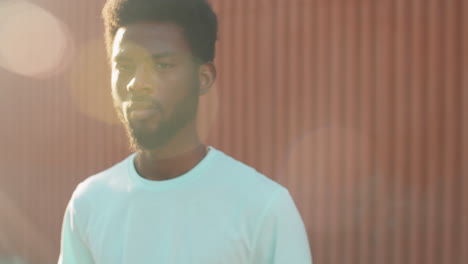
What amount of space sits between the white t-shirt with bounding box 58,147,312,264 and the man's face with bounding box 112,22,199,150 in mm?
158

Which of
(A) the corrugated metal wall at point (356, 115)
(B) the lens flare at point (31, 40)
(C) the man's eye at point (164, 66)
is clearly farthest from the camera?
(B) the lens flare at point (31, 40)

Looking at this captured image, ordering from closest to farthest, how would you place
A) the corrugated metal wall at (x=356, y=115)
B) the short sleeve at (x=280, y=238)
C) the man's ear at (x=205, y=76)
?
the short sleeve at (x=280, y=238) < the man's ear at (x=205, y=76) < the corrugated metal wall at (x=356, y=115)

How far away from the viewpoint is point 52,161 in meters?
6.01

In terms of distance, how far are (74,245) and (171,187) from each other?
1.24ft

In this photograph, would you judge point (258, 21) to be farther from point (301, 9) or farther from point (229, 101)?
point (229, 101)

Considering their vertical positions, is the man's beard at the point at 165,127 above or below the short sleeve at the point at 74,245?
above

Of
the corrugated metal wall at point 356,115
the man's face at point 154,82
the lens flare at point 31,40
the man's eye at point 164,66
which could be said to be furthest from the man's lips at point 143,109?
the lens flare at point 31,40

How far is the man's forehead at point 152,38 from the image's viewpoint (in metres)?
1.47

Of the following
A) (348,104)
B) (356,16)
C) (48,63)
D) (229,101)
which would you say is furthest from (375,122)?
(48,63)

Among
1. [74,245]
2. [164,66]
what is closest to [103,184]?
[74,245]

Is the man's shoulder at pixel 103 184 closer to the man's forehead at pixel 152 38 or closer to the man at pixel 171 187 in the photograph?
the man at pixel 171 187

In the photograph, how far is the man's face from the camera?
1455 millimetres

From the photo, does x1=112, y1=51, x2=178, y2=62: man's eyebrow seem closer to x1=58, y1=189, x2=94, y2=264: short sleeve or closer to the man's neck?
the man's neck

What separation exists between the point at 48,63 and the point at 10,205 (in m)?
1.82
